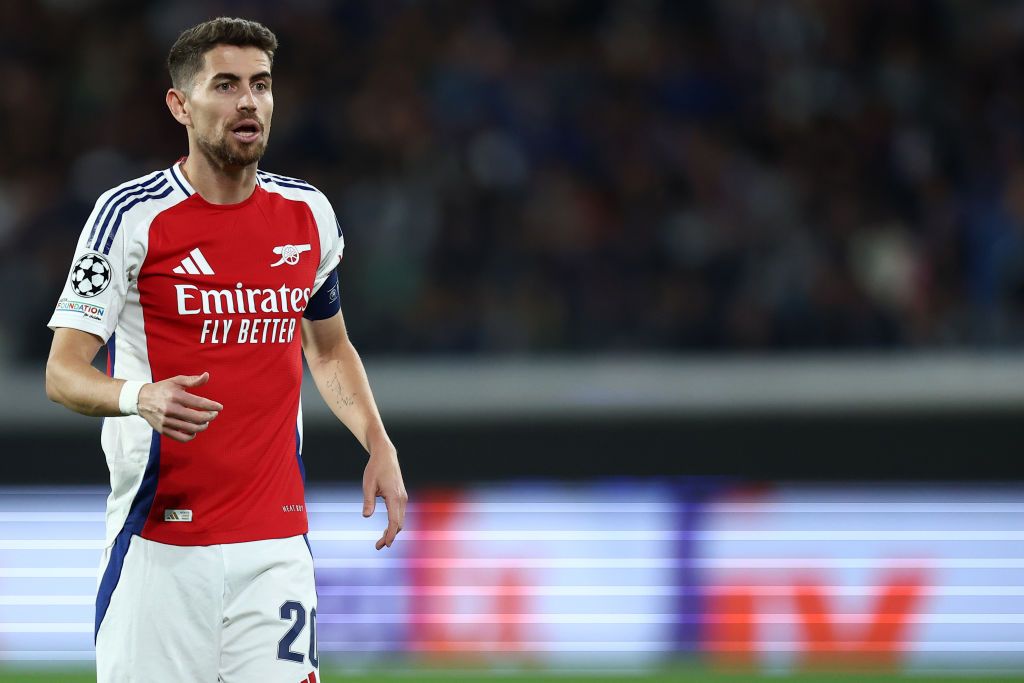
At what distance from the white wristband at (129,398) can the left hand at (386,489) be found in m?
0.69

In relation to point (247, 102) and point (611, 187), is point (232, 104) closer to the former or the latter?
point (247, 102)

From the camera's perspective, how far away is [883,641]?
265 inches

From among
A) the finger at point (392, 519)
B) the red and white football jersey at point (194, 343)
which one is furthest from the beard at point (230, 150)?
the finger at point (392, 519)

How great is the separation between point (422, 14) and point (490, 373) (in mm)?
Answer: 3341

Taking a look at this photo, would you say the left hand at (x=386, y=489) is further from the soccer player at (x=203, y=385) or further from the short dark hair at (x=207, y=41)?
the short dark hair at (x=207, y=41)

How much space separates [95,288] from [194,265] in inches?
9.0

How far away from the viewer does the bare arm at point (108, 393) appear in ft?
9.54

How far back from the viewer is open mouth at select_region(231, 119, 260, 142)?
334cm

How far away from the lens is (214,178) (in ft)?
11.3

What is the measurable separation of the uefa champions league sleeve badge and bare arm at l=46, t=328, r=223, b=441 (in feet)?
0.30

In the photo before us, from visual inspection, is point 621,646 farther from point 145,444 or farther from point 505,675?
point 145,444

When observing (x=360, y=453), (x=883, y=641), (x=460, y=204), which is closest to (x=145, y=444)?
(x=360, y=453)

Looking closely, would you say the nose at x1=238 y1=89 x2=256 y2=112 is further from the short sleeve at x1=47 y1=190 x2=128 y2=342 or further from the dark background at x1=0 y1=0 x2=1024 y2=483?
the dark background at x1=0 y1=0 x2=1024 y2=483

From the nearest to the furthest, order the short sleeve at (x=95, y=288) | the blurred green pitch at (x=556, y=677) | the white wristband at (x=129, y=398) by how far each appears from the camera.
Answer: the white wristband at (x=129, y=398) → the short sleeve at (x=95, y=288) → the blurred green pitch at (x=556, y=677)
